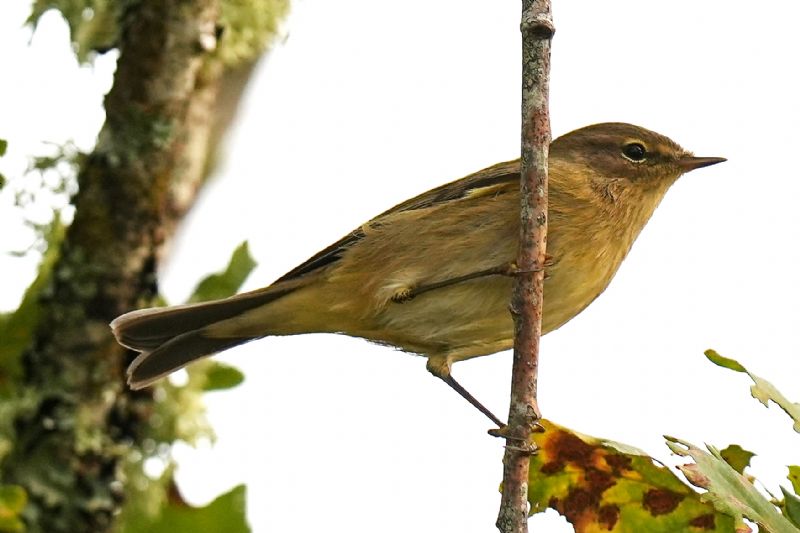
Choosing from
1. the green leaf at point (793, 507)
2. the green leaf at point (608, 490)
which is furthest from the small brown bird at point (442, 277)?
the green leaf at point (793, 507)

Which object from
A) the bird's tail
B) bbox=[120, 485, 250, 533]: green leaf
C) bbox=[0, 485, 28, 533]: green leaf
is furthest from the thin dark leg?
bbox=[0, 485, 28, 533]: green leaf

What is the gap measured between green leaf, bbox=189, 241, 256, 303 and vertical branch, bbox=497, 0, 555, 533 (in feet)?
4.47

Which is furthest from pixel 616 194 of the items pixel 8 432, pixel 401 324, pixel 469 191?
pixel 8 432

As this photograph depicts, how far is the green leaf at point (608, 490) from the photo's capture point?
2.88 metres

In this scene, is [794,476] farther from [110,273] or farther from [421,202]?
[110,273]

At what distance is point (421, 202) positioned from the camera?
4.84 meters

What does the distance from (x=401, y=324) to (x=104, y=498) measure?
4.18 feet

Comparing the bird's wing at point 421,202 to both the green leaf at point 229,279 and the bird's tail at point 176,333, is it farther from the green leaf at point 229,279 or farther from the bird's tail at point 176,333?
the green leaf at point 229,279

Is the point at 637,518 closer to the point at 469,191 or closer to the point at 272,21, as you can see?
the point at 469,191

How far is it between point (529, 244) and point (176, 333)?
1.90 m

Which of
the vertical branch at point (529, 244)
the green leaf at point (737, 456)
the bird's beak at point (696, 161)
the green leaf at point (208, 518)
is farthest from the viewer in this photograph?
the bird's beak at point (696, 161)

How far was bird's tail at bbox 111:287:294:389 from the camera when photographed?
432cm

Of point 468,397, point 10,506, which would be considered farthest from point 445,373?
point 10,506

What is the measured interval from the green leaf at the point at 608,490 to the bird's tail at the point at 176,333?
1722 millimetres
